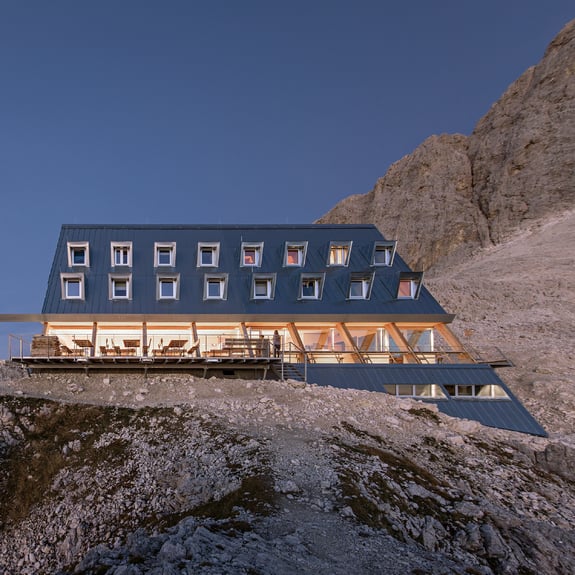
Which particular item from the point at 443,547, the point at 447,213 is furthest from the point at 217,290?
the point at 447,213

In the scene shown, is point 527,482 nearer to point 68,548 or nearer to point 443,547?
point 443,547

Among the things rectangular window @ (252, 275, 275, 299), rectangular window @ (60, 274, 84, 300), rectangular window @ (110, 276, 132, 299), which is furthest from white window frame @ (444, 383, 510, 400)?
rectangular window @ (60, 274, 84, 300)

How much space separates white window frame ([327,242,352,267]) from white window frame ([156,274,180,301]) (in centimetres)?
1090

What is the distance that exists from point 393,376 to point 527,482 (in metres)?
10.1

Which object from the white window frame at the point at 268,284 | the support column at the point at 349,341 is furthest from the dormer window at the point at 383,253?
the white window frame at the point at 268,284

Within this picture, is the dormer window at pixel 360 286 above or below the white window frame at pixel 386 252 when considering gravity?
below

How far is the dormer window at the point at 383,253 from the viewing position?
38.2 meters

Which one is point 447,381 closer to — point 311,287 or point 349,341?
point 349,341

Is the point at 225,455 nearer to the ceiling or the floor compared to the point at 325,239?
nearer to the floor

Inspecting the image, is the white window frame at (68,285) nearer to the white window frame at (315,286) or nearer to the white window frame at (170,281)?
the white window frame at (170,281)

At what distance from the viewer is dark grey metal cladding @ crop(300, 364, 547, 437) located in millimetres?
26281

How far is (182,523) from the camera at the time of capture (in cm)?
1227

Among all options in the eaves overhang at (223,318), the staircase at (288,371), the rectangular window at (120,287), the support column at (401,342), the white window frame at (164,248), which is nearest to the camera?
the staircase at (288,371)

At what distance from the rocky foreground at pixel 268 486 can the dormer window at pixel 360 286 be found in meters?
12.1
